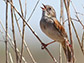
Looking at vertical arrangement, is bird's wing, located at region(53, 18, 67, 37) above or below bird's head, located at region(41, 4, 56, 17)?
below

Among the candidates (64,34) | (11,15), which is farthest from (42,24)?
(11,15)

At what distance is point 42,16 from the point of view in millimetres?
4586

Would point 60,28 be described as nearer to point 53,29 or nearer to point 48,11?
point 53,29

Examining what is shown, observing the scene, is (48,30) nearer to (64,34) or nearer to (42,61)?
(64,34)

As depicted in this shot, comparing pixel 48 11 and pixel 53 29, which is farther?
pixel 48 11

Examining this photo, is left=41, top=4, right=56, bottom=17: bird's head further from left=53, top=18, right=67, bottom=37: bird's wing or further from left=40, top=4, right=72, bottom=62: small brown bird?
left=53, top=18, right=67, bottom=37: bird's wing

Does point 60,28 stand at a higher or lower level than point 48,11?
lower

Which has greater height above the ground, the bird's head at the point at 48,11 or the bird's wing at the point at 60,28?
the bird's head at the point at 48,11

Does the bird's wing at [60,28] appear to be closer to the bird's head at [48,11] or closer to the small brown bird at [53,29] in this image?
the small brown bird at [53,29]

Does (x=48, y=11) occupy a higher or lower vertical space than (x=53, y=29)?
higher

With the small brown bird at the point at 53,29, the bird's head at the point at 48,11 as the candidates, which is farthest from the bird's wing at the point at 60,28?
the bird's head at the point at 48,11

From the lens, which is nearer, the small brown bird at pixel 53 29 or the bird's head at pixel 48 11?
the small brown bird at pixel 53 29

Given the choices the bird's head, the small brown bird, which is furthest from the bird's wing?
the bird's head

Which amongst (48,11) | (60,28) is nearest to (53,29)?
(60,28)
